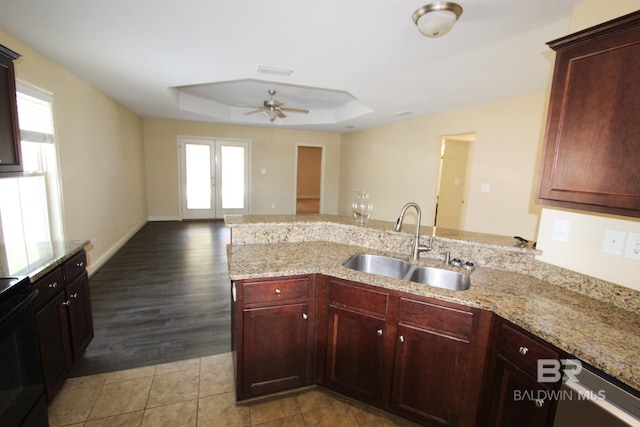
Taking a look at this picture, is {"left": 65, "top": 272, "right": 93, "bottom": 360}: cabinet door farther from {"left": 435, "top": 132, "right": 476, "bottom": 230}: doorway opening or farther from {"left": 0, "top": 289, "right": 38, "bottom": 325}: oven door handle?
{"left": 435, "top": 132, "right": 476, "bottom": 230}: doorway opening

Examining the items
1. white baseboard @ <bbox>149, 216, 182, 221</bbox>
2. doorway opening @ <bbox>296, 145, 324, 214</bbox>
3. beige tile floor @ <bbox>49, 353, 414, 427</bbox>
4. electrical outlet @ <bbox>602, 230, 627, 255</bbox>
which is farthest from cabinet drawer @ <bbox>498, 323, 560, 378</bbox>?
doorway opening @ <bbox>296, 145, 324, 214</bbox>

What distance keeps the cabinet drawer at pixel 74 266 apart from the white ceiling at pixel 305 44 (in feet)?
5.39

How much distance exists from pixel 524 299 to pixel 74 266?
2742mm

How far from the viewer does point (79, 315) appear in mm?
2020

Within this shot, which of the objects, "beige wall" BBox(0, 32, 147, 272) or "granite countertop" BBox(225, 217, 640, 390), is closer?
"granite countertop" BBox(225, 217, 640, 390)

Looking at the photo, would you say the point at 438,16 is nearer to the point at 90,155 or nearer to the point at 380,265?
the point at 380,265

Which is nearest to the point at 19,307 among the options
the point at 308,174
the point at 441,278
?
the point at 441,278

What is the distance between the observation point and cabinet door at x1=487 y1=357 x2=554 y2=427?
119 cm

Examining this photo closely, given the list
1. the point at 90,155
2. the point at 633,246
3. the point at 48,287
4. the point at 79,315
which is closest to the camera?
the point at 633,246

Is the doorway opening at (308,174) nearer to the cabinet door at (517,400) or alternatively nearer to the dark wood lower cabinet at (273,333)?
the dark wood lower cabinet at (273,333)

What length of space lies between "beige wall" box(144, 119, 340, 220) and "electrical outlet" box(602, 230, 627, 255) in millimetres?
6916

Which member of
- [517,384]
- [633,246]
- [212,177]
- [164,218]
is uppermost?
[212,177]

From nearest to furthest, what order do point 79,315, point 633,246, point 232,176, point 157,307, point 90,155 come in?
point 633,246, point 79,315, point 157,307, point 90,155, point 232,176

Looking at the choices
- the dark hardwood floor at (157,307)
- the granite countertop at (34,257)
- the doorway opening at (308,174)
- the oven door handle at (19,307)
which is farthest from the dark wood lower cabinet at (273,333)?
the doorway opening at (308,174)
